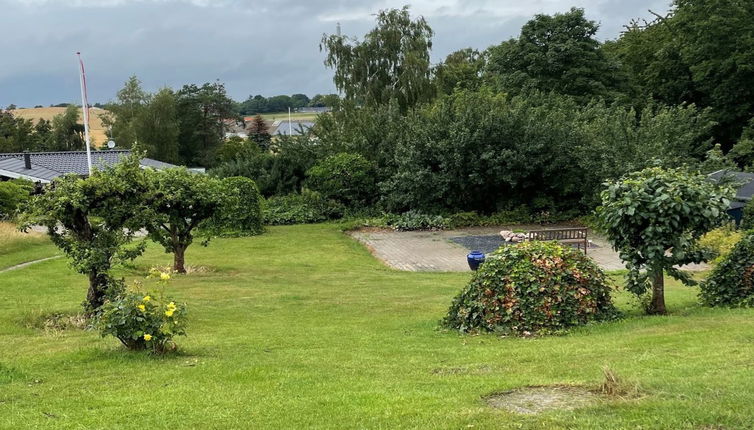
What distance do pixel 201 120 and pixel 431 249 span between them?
58.5 meters

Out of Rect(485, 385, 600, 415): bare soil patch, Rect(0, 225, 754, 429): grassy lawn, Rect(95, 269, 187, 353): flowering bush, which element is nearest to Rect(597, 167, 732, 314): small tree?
Rect(0, 225, 754, 429): grassy lawn

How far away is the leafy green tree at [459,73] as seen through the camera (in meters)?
39.8

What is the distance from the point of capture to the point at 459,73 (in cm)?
4916

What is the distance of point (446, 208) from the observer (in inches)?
1177

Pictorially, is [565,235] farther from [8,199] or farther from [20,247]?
[8,199]

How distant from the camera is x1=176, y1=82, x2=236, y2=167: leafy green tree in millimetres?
72562

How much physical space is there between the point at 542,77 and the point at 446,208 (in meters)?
12.7

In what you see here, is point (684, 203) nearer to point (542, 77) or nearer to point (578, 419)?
point (578, 419)

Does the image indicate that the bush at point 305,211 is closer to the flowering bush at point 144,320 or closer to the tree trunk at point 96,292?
the tree trunk at point 96,292

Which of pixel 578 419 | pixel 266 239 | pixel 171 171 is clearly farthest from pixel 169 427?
pixel 266 239

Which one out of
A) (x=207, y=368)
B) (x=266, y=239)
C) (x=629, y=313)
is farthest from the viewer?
(x=266, y=239)

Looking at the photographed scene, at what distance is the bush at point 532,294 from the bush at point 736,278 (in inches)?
71.5

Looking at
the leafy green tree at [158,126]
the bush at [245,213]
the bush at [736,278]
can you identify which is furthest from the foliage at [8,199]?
the leafy green tree at [158,126]

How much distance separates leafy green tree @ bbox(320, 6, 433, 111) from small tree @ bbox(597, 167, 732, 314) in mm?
30568
